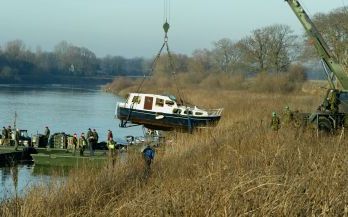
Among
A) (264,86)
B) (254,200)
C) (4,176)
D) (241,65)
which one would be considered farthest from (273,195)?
A: (241,65)

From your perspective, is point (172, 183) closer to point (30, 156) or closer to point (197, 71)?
point (30, 156)

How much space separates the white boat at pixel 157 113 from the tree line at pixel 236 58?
12.4m

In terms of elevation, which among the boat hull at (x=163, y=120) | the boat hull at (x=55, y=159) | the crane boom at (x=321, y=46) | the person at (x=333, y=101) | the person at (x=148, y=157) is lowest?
the boat hull at (x=55, y=159)

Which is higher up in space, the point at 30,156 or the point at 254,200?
the point at 254,200

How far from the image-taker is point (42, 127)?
44000 mm

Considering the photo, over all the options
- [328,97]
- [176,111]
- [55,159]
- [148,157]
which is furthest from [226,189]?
[176,111]

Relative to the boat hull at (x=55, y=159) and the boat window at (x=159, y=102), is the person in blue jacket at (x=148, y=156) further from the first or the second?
the boat window at (x=159, y=102)

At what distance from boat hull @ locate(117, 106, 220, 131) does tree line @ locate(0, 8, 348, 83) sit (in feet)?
38.7

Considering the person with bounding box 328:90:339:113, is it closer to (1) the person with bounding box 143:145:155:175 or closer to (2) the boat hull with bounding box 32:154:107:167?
(1) the person with bounding box 143:145:155:175

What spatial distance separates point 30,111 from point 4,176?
107ft

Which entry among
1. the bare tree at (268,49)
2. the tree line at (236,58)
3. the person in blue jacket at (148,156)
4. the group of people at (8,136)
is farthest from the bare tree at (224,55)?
the person in blue jacket at (148,156)

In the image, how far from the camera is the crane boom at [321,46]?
24.5 metres

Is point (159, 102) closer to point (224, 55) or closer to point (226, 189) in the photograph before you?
point (226, 189)

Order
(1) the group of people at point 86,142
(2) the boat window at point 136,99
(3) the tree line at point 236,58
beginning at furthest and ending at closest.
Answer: (3) the tree line at point 236,58 → (2) the boat window at point 136,99 → (1) the group of people at point 86,142
